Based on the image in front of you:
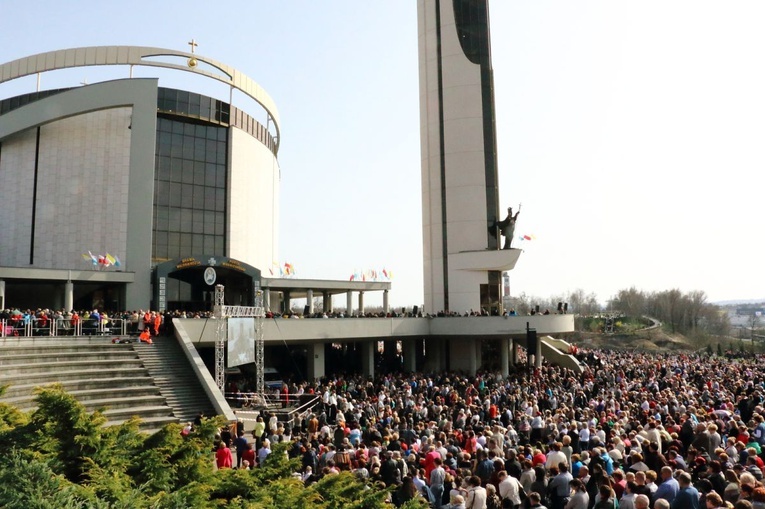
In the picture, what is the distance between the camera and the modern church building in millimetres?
34438

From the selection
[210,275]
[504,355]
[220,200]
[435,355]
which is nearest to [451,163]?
[435,355]

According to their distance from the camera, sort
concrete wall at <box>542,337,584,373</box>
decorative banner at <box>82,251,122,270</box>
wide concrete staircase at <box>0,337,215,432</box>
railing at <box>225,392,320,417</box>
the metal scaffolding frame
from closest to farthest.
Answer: wide concrete staircase at <box>0,337,215,432</box>
the metal scaffolding frame
railing at <box>225,392,320,417</box>
decorative banner at <box>82,251,122,270</box>
concrete wall at <box>542,337,584,373</box>

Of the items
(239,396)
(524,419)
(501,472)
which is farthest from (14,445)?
(239,396)

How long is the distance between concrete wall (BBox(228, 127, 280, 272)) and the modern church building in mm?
282

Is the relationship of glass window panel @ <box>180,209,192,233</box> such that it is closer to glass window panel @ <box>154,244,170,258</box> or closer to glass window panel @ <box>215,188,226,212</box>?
glass window panel @ <box>154,244,170,258</box>

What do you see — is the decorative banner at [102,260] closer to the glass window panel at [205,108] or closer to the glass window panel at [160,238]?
the glass window panel at [160,238]

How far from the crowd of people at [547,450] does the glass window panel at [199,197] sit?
763 inches

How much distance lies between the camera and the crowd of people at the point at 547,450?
8.98 metres

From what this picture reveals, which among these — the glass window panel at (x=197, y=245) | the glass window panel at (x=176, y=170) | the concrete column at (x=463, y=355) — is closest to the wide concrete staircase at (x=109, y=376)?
the glass window panel at (x=197, y=245)

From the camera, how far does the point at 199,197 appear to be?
38.4m

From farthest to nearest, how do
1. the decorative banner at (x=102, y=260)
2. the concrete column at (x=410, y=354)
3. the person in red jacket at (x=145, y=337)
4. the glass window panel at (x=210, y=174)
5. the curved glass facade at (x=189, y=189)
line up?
1. the glass window panel at (x=210, y=174)
2. the concrete column at (x=410, y=354)
3. the curved glass facade at (x=189, y=189)
4. the decorative banner at (x=102, y=260)
5. the person in red jacket at (x=145, y=337)

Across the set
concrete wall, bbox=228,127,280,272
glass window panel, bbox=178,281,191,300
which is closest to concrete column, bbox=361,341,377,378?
concrete wall, bbox=228,127,280,272

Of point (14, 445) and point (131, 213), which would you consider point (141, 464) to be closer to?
point (14, 445)

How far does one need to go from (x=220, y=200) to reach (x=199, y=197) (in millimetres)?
1588
